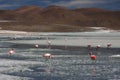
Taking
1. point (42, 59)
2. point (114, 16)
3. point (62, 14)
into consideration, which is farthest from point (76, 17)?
point (42, 59)

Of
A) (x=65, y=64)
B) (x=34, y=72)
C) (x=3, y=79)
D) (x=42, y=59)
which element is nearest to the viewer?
(x=3, y=79)

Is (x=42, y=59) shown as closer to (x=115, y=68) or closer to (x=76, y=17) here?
(x=115, y=68)

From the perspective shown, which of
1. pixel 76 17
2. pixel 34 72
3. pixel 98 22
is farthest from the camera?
pixel 76 17

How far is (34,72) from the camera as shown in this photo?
22422 millimetres

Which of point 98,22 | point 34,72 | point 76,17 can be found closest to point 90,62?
point 34,72

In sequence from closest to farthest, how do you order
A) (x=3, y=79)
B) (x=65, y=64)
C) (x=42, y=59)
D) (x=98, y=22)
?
(x=3, y=79) → (x=65, y=64) → (x=42, y=59) → (x=98, y=22)

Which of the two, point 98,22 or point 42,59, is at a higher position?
point 98,22

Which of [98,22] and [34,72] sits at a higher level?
[98,22]

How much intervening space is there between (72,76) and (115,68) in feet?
11.8

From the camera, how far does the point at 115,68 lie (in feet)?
77.0

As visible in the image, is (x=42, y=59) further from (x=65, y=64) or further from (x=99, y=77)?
(x=99, y=77)

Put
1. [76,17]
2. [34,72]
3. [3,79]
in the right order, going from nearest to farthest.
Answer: [3,79], [34,72], [76,17]

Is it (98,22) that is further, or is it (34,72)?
(98,22)

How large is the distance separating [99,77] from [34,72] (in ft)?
12.3
